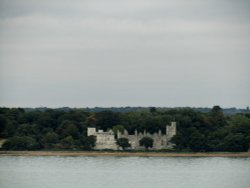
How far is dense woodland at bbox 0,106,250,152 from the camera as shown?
8844cm

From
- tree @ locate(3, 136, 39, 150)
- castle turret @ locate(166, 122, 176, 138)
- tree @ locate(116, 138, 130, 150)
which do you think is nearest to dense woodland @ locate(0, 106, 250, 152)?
tree @ locate(3, 136, 39, 150)

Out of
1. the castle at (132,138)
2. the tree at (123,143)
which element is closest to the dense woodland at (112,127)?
the castle at (132,138)

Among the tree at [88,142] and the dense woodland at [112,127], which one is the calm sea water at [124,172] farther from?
the tree at [88,142]

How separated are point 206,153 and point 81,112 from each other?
57.0ft

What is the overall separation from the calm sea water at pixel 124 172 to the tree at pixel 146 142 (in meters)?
5.77

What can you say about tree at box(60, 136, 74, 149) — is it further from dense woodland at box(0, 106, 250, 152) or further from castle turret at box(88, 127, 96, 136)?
castle turret at box(88, 127, 96, 136)

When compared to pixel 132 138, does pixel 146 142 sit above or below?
below

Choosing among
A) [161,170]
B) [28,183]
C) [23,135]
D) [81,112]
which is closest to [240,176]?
[161,170]

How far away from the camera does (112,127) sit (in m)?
96.7

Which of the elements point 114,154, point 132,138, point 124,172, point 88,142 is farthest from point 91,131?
point 124,172

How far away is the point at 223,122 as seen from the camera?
9894 centimetres

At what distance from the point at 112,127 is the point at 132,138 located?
4.92 meters

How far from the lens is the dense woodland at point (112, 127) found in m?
88.4

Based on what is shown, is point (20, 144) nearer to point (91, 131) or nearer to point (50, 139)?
point (50, 139)
